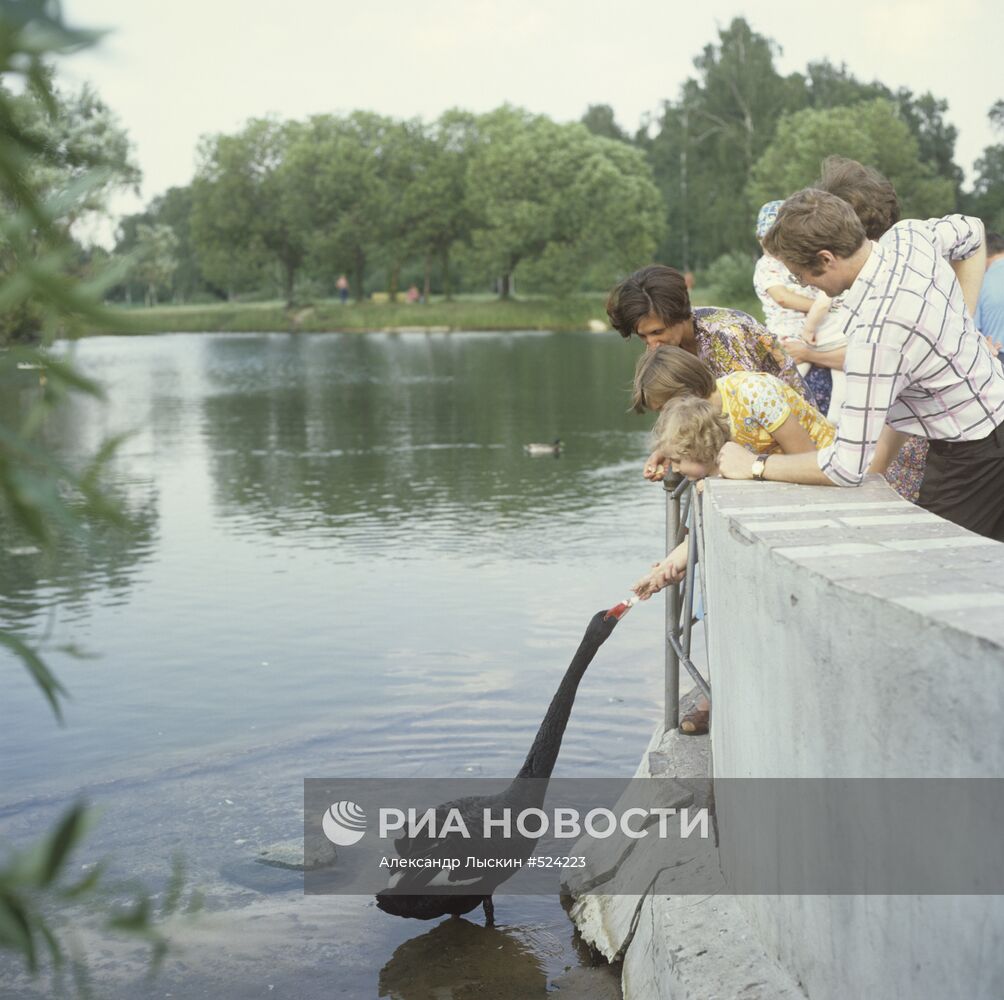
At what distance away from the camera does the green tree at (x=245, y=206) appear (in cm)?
8612

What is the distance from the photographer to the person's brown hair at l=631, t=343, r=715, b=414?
4727 millimetres

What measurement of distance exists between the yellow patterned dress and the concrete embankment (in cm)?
36

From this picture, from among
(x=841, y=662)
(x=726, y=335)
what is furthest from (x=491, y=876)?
(x=841, y=662)

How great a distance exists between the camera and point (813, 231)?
4.08 meters

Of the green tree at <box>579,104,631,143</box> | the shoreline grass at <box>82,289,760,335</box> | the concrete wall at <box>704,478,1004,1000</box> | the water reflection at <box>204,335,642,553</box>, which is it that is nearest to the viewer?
the concrete wall at <box>704,478,1004,1000</box>

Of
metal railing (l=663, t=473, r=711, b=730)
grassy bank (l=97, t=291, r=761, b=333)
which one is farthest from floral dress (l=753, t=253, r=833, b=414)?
grassy bank (l=97, t=291, r=761, b=333)

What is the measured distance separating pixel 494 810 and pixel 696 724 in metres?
0.85

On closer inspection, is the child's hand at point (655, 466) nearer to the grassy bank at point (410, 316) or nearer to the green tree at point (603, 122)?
the grassy bank at point (410, 316)

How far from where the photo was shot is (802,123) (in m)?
73.2

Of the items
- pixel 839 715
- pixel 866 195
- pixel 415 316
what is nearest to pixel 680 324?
pixel 866 195

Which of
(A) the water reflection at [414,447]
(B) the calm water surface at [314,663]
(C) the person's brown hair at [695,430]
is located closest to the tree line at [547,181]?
(A) the water reflection at [414,447]

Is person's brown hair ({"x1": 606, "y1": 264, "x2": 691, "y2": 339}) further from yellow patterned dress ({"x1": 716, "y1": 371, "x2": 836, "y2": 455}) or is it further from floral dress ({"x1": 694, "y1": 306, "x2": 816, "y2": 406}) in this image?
yellow patterned dress ({"x1": 716, "y1": 371, "x2": 836, "y2": 455})

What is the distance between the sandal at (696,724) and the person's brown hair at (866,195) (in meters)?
1.84

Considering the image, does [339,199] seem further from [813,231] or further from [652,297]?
[813,231]
